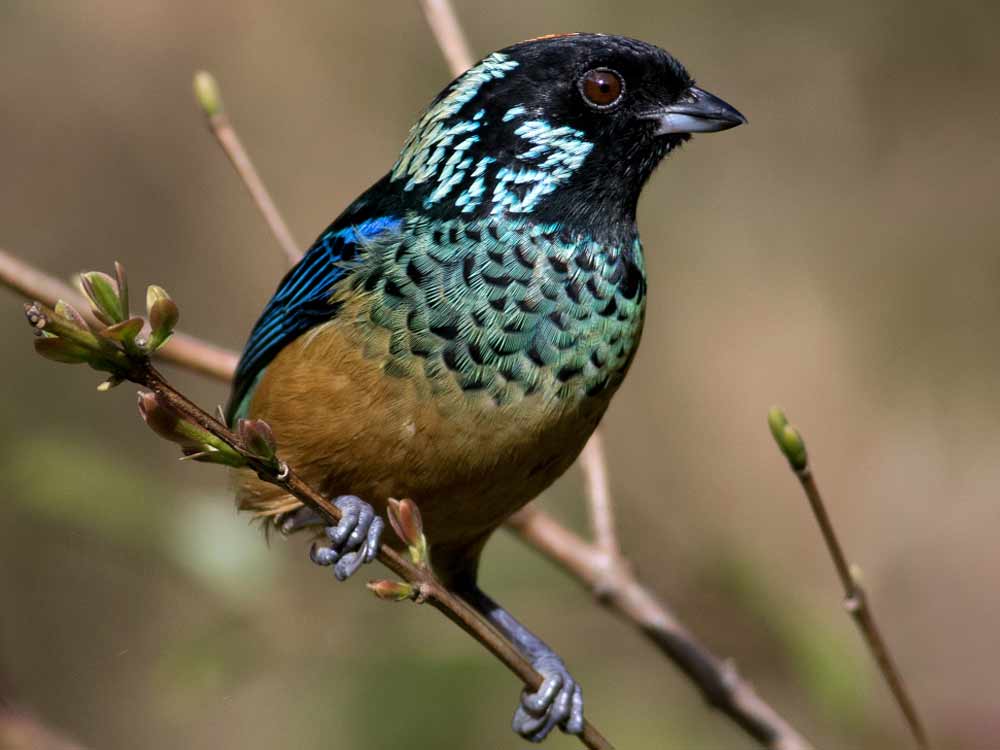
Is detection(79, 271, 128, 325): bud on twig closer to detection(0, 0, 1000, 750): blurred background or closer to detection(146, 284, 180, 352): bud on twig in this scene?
detection(146, 284, 180, 352): bud on twig

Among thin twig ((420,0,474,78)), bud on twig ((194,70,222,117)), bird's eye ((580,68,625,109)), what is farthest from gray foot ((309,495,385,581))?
thin twig ((420,0,474,78))

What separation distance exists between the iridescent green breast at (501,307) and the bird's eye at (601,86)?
1.38 feet

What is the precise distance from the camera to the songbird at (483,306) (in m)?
3.72

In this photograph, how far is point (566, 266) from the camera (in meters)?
3.93

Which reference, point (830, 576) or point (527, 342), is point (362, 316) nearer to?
point (527, 342)

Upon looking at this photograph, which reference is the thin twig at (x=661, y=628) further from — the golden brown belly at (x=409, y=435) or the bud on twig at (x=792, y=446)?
the bud on twig at (x=792, y=446)

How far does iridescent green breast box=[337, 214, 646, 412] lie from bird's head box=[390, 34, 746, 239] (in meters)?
0.11

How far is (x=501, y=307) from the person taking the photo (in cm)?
381

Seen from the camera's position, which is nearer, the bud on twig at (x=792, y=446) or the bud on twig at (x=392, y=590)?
the bud on twig at (x=392, y=590)

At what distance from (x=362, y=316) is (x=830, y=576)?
4.37 metres

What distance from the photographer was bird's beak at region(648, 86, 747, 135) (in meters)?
4.13

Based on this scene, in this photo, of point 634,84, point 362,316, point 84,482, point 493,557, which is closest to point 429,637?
point 493,557

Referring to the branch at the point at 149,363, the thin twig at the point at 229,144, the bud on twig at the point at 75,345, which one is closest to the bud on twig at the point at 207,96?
the thin twig at the point at 229,144

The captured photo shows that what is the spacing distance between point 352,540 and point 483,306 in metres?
0.73
